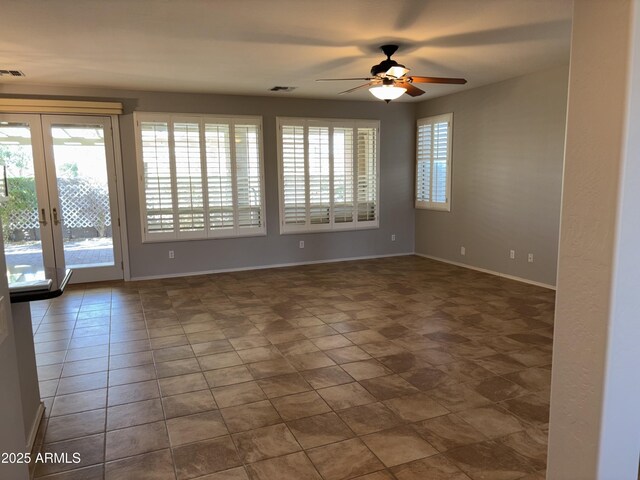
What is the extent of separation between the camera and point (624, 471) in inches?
53.6

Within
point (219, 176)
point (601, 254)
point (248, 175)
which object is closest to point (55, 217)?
point (219, 176)

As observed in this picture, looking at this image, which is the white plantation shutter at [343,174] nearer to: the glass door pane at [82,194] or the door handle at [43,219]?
the glass door pane at [82,194]

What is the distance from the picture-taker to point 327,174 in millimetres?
7273

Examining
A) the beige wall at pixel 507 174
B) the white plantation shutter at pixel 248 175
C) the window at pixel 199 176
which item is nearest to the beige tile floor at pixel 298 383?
the beige wall at pixel 507 174

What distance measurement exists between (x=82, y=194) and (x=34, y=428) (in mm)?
4268

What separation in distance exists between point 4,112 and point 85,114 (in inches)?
36.0

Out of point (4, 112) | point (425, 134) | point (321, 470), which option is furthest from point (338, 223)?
point (321, 470)

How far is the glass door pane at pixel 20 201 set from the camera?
18.7 ft

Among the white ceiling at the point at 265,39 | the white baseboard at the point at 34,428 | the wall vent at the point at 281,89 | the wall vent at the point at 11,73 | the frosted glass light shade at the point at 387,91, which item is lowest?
the white baseboard at the point at 34,428

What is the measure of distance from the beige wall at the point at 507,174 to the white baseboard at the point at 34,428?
17.8ft

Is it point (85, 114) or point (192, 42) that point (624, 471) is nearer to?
point (192, 42)

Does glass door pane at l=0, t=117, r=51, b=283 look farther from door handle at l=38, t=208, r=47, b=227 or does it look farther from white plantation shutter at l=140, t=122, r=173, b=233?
white plantation shutter at l=140, t=122, r=173, b=233

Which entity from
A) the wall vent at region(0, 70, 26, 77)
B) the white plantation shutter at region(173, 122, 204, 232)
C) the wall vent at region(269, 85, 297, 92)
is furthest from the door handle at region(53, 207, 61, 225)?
the wall vent at region(269, 85, 297, 92)

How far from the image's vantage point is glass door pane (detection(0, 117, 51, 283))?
5691 millimetres
